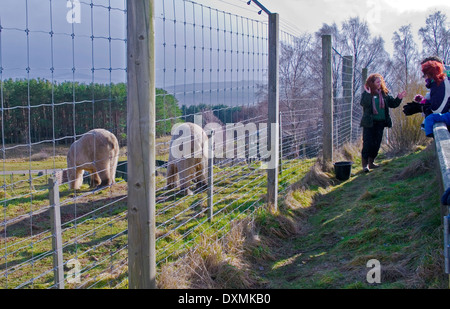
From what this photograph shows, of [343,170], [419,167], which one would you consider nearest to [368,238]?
[419,167]

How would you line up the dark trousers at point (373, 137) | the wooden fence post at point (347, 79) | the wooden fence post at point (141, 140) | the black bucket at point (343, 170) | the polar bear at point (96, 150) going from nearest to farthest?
the wooden fence post at point (141, 140), the black bucket at point (343, 170), the dark trousers at point (373, 137), the polar bear at point (96, 150), the wooden fence post at point (347, 79)

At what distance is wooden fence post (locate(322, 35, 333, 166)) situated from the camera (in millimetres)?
9445

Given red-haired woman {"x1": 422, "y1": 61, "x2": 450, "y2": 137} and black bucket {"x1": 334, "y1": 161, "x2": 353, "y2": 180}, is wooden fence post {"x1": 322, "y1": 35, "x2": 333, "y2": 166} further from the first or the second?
red-haired woman {"x1": 422, "y1": 61, "x2": 450, "y2": 137}

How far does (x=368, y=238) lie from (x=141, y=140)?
3058mm

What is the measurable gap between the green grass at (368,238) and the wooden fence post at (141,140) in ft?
5.18

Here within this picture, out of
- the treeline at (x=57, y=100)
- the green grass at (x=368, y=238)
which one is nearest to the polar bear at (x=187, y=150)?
the treeline at (x=57, y=100)

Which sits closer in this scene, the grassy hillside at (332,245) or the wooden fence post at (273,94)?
the grassy hillside at (332,245)

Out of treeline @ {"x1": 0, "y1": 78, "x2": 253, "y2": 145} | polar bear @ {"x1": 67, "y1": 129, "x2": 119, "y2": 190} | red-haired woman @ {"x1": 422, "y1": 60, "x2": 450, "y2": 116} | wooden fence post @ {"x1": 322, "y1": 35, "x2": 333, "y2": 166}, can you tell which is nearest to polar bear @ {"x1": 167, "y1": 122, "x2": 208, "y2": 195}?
treeline @ {"x1": 0, "y1": 78, "x2": 253, "y2": 145}

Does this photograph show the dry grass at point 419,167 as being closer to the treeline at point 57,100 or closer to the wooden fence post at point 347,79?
the treeline at point 57,100

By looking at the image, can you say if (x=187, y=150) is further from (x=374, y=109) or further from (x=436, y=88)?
(x=436, y=88)

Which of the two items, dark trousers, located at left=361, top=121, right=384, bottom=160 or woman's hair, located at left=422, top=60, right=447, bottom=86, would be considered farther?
dark trousers, located at left=361, top=121, right=384, bottom=160

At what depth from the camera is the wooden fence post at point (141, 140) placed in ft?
10.0

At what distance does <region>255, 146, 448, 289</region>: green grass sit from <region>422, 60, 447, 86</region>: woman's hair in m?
1.32
